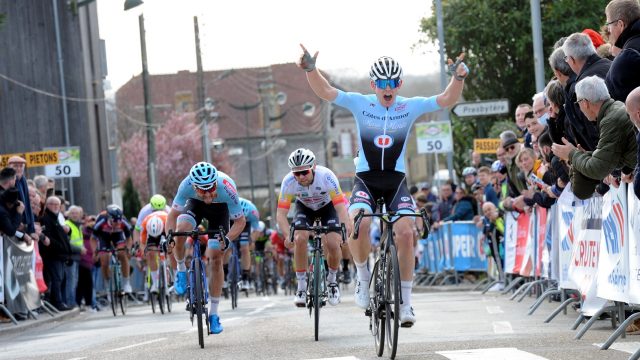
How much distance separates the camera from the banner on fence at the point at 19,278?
1955 centimetres

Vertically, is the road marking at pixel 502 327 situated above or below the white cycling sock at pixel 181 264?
below

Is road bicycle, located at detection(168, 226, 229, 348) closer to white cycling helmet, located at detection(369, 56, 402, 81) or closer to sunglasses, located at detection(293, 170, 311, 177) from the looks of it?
sunglasses, located at detection(293, 170, 311, 177)

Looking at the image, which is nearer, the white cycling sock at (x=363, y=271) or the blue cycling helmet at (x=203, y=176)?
the white cycling sock at (x=363, y=271)

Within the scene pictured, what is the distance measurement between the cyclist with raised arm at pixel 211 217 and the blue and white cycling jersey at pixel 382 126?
254 centimetres

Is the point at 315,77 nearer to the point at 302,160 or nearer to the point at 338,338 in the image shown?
the point at 302,160

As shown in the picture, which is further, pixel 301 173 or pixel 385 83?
pixel 301 173

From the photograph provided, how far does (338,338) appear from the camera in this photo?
41.3ft

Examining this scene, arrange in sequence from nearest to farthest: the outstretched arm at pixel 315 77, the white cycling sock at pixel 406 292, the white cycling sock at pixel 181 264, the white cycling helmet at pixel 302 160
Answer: the white cycling sock at pixel 406 292 → the outstretched arm at pixel 315 77 → the white cycling helmet at pixel 302 160 → the white cycling sock at pixel 181 264

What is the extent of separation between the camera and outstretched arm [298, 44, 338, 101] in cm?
1129

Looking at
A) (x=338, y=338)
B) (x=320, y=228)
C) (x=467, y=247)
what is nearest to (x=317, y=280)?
(x=320, y=228)

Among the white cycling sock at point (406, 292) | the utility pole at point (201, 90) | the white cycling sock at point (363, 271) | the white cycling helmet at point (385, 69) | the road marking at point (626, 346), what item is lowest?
the road marking at point (626, 346)

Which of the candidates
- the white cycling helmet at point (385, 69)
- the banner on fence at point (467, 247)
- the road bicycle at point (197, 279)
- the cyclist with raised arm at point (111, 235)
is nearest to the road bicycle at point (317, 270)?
the road bicycle at point (197, 279)

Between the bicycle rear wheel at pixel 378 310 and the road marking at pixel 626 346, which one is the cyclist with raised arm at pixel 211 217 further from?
the road marking at pixel 626 346

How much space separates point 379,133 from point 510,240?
9.17m
